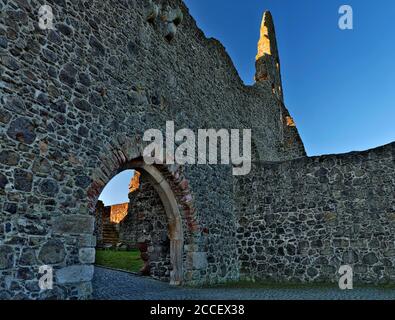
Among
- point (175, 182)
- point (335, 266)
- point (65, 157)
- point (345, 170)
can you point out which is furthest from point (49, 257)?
point (345, 170)

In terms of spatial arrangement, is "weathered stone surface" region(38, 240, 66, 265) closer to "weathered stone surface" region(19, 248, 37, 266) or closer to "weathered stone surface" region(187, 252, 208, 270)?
"weathered stone surface" region(19, 248, 37, 266)

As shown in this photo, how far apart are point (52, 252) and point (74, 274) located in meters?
0.51

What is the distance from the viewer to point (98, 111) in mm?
6254

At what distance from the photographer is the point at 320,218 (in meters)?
9.29

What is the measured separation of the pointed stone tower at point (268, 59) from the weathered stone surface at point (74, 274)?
49.4 feet

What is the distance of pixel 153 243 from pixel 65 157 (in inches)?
175

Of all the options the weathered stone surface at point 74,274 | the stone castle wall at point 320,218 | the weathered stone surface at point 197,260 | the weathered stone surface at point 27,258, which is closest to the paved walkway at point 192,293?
the weathered stone surface at point 197,260

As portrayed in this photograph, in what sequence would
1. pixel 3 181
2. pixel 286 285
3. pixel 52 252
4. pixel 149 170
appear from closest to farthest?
pixel 3 181 → pixel 52 252 → pixel 149 170 → pixel 286 285

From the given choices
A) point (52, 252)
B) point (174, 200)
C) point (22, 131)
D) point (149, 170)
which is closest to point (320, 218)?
point (174, 200)

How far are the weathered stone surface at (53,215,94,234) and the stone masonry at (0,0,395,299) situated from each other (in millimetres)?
19

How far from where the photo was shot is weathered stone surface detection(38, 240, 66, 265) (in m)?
4.84

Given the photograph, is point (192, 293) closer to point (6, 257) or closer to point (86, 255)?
point (86, 255)

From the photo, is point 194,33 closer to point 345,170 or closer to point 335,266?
point 345,170

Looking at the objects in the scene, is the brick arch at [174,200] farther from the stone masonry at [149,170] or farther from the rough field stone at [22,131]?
the rough field stone at [22,131]
